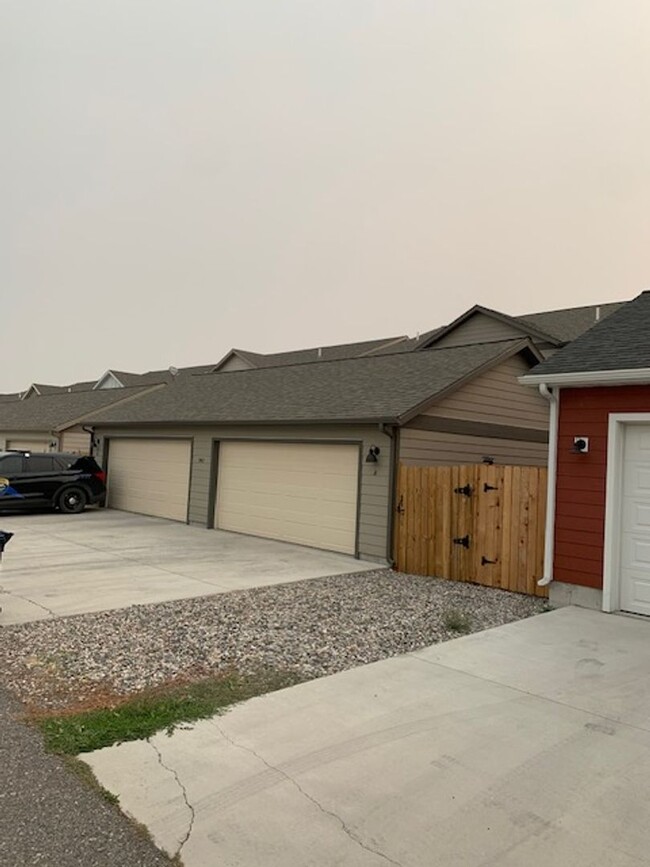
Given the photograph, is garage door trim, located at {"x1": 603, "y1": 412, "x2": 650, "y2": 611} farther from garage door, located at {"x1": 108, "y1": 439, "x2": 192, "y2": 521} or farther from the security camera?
garage door, located at {"x1": 108, "y1": 439, "x2": 192, "y2": 521}

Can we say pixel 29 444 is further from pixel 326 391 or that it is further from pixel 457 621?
pixel 457 621

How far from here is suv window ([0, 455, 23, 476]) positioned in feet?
50.1

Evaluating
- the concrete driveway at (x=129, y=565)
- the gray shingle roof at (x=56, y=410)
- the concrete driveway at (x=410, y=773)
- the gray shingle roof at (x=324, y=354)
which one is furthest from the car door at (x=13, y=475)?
the gray shingle roof at (x=324, y=354)

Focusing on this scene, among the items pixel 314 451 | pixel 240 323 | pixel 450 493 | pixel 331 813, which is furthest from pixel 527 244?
pixel 240 323

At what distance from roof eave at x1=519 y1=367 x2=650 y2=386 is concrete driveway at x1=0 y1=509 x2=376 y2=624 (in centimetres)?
408

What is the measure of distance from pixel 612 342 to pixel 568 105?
279 inches

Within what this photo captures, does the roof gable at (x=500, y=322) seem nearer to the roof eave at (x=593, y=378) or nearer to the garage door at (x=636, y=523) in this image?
the roof eave at (x=593, y=378)

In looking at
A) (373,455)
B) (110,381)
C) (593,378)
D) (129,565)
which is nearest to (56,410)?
(110,381)

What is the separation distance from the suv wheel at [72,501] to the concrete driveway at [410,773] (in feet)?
44.5

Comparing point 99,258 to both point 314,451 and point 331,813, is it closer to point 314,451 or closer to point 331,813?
point 314,451

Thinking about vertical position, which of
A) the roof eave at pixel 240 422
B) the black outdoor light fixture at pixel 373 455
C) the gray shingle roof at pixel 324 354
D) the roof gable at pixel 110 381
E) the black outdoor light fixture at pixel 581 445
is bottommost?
the black outdoor light fixture at pixel 373 455

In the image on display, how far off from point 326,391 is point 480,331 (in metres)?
9.28

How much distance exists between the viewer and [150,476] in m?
16.6

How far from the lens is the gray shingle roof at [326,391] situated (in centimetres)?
1123
